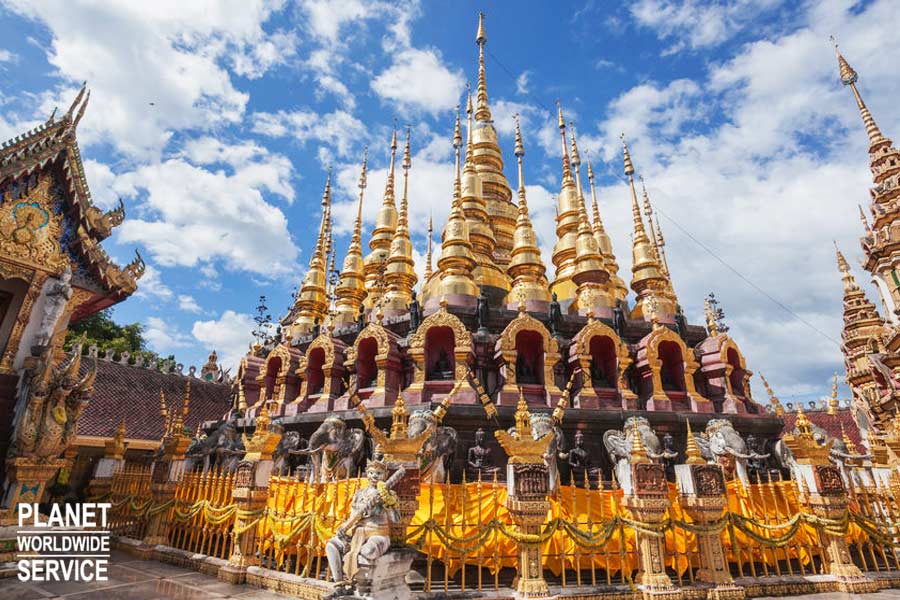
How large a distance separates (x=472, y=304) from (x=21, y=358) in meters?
11.7

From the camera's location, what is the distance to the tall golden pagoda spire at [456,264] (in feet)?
55.3

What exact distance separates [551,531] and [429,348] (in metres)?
8.52

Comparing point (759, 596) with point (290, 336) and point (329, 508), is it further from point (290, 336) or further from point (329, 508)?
point (290, 336)

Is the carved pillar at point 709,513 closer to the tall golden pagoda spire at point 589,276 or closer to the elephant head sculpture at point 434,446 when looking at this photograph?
the elephant head sculpture at point 434,446

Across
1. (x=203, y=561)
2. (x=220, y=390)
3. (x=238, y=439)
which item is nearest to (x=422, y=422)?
(x=203, y=561)

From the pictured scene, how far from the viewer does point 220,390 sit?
2875 cm

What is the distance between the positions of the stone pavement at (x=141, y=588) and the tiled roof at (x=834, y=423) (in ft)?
106

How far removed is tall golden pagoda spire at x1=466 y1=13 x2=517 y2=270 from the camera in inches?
995

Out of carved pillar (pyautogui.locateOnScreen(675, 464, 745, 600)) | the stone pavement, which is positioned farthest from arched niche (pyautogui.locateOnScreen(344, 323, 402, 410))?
carved pillar (pyautogui.locateOnScreen(675, 464, 745, 600))

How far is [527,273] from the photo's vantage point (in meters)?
19.3

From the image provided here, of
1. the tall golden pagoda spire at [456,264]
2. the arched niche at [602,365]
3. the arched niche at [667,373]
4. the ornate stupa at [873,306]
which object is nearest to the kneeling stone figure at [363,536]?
the arched niche at [602,365]

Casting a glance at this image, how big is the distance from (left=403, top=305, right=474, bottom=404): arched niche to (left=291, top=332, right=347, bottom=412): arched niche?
2.93 m

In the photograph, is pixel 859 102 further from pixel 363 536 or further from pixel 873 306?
pixel 363 536

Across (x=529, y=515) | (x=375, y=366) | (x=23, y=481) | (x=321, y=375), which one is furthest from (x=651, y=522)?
(x=321, y=375)
